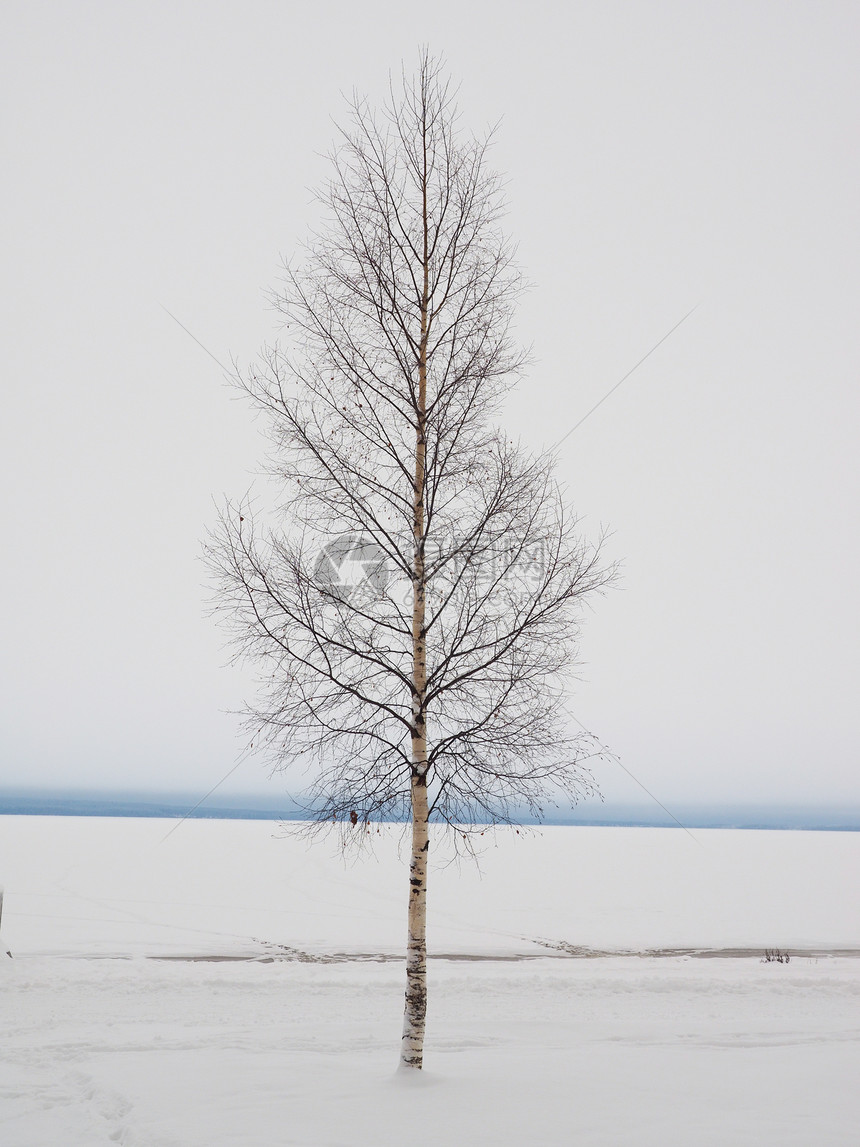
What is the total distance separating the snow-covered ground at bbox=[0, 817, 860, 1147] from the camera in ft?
23.1

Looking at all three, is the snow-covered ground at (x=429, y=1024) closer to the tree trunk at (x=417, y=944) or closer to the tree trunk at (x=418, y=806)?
the tree trunk at (x=417, y=944)

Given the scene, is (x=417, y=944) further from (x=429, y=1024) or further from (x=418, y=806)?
(x=429, y=1024)

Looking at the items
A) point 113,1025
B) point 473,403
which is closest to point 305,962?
point 113,1025

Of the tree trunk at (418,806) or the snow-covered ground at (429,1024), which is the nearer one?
the snow-covered ground at (429,1024)

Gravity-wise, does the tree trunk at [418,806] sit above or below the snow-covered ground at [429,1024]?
above

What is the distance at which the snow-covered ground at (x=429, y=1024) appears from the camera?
7031mm

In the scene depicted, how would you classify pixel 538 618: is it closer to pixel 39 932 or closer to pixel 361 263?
pixel 361 263

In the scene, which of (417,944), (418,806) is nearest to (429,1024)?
(417,944)

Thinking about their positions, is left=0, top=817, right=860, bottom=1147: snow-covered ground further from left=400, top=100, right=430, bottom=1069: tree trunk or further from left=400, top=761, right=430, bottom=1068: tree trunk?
left=400, top=100, right=430, bottom=1069: tree trunk

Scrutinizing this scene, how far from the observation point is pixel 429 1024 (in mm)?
11719

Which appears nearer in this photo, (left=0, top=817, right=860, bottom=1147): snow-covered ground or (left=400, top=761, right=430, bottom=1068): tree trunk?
(left=0, top=817, right=860, bottom=1147): snow-covered ground

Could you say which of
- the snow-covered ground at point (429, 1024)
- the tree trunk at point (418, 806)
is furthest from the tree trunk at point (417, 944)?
the snow-covered ground at point (429, 1024)

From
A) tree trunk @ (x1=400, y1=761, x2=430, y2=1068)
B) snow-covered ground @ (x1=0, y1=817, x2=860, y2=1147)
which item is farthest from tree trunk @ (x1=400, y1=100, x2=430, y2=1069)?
snow-covered ground @ (x1=0, y1=817, x2=860, y2=1147)

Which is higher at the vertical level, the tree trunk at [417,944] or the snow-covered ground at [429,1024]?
the tree trunk at [417,944]
